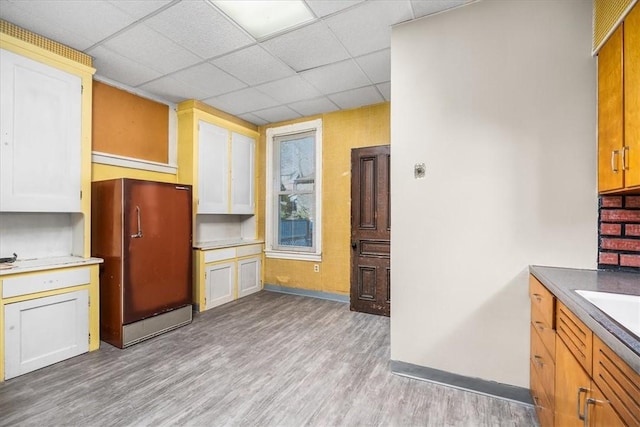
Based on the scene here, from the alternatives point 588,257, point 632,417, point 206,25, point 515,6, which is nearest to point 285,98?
point 206,25

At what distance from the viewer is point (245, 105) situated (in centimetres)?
402

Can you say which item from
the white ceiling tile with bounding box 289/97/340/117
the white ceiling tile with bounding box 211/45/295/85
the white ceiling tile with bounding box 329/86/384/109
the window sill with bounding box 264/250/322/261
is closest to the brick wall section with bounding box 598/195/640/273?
the white ceiling tile with bounding box 329/86/384/109

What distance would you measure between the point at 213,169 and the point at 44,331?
2475mm

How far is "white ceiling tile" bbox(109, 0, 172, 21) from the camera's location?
2041 millimetres

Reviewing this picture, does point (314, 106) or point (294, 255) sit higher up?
point (314, 106)

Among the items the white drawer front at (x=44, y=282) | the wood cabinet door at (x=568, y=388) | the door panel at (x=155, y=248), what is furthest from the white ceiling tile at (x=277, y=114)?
the wood cabinet door at (x=568, y=388)

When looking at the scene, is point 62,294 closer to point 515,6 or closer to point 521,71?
point 521,71

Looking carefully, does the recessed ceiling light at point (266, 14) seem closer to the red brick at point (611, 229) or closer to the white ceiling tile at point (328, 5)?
the white ceiling tile at point (328, 5)

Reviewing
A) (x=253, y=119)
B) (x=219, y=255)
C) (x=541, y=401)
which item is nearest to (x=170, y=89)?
(x=253, y=119)

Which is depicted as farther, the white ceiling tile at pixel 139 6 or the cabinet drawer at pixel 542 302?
the white ceiling tile at pixel 139 6

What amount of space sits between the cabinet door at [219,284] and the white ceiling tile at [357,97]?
2787 millimetres

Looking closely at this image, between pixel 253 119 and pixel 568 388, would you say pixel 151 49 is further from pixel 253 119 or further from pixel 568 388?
pixel 568 388

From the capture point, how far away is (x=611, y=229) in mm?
1719

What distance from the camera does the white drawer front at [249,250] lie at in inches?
173
